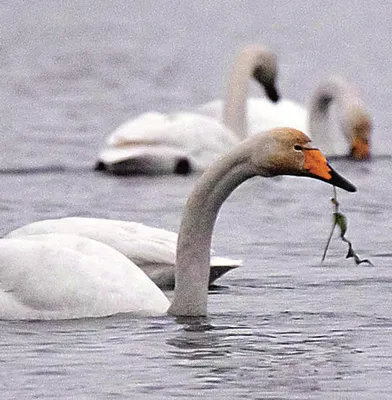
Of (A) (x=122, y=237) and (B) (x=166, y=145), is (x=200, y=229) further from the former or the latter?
(B) (x=166, y=145)

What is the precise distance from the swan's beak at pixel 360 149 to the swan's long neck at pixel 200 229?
906 centimetres

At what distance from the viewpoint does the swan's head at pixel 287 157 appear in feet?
31.3

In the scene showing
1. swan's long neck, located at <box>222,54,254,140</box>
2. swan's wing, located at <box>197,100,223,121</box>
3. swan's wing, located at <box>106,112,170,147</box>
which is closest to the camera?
swan's wing, located at <box>106,112,170,147</box>

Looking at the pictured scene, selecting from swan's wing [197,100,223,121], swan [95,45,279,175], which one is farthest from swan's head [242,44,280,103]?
swan [95,45,279,175]

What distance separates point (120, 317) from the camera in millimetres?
9953

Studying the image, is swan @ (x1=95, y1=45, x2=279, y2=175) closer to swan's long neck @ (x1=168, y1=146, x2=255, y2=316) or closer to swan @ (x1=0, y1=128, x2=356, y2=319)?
swan @ (x1=0, y1=128, x2=356, y2=319)

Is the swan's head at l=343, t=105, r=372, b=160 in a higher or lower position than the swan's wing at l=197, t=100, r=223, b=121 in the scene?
lower

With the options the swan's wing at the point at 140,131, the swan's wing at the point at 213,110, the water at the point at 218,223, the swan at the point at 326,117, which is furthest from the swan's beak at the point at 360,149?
the swan's wing at the point at 140,131

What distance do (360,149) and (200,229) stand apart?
9350 mm

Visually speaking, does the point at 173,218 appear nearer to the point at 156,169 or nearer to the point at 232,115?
the point at 156,169

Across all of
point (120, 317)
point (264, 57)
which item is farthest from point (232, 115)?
point (120, 317)

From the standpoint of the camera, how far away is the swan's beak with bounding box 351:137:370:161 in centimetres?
1898

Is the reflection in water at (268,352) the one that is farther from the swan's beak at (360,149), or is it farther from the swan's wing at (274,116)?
the swan's wing at (274,116)

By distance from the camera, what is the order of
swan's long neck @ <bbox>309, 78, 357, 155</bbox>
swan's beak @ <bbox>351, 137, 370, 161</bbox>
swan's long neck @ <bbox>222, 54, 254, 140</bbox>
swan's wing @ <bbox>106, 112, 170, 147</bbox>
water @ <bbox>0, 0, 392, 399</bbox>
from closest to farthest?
water @ <bbox>0, 0, 392, 399</bbox> → swan's wing @ <bbox>106, 112, 170, 147</bbox> → swan's long neck @ <bbox>222, 54, 254, 140</bbox> → swan's beak @ <bbox>351, 137, 370, 161</bbox> → swan's long neck @ <bbox>309, 78, 357, 155</bbox>
